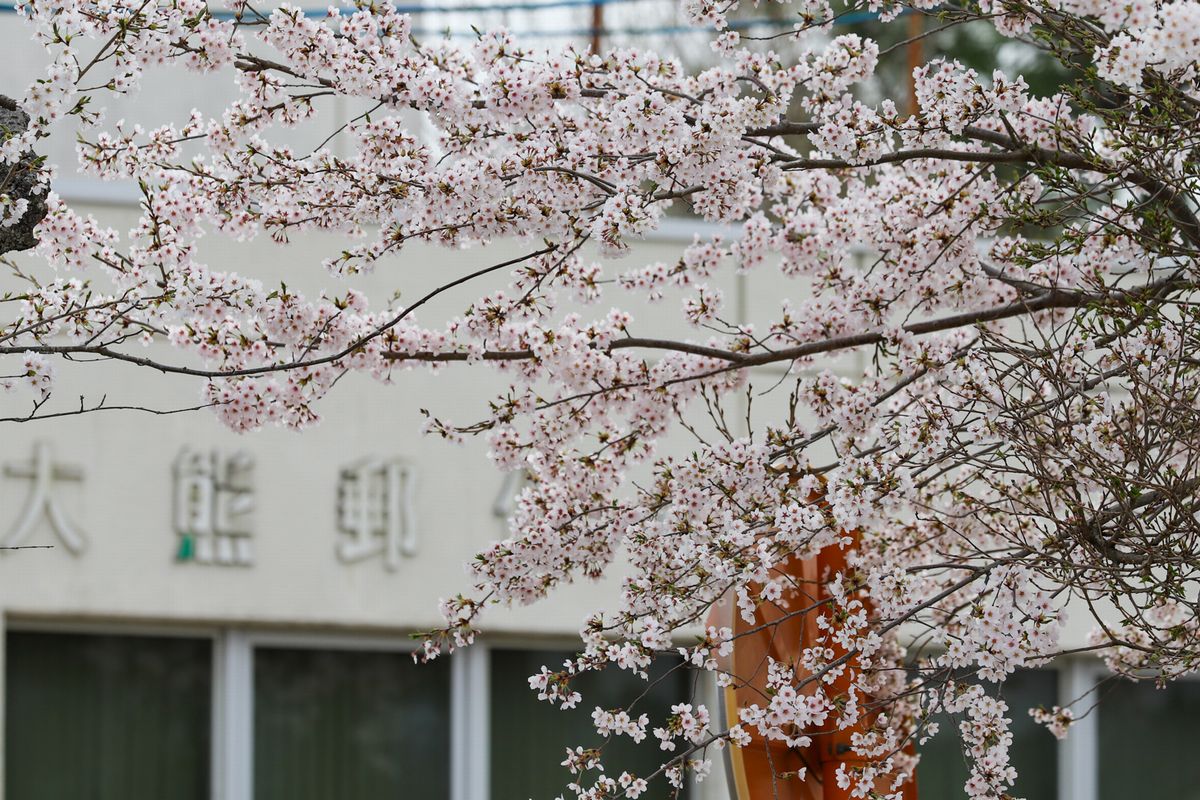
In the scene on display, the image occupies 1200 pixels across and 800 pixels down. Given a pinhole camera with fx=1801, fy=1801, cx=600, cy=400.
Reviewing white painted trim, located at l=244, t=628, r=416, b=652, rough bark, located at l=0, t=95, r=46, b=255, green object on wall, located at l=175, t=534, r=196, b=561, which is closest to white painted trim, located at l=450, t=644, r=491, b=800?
white painted trim, located at l=244, t=628, r=416, b=652

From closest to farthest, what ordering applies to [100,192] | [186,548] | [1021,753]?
1. [186,548]
2. [100,192]
3. [1021,753]

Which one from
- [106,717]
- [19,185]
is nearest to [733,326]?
[19,185]

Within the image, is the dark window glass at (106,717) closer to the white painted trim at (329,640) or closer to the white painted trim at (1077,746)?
the white painted trim at (329,640)

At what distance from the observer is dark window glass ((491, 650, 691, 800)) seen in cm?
878

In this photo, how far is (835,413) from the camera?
5.07 m

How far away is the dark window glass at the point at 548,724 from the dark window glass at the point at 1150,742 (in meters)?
2.49

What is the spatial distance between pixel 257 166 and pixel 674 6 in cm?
1254

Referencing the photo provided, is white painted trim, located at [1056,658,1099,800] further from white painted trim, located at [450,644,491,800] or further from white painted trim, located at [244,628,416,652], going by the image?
white painted trim, located at [244,628,416,652]

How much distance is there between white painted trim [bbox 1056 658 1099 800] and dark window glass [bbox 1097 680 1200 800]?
0.09 meters

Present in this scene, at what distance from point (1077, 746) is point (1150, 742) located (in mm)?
459

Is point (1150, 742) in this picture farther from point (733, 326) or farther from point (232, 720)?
point (733, 326)

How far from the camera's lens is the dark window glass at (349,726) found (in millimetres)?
8500

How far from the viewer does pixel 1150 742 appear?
985 centimetres

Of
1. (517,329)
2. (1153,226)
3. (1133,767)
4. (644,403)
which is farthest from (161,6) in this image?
(1133,767)
